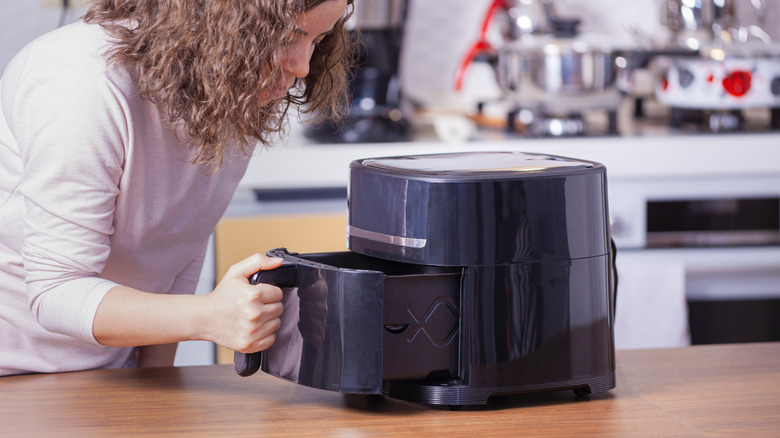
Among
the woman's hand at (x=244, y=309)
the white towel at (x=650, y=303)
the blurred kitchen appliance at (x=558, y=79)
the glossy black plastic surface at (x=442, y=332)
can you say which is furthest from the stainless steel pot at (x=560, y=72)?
the woman's hand at (x=244, y=309)

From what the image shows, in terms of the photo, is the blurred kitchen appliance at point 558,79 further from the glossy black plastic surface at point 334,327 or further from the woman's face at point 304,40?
the glossy black plastic surface at point 334,327

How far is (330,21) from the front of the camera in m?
0.86

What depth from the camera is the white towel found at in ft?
5.88

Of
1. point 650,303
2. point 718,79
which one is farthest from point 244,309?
point 718,79

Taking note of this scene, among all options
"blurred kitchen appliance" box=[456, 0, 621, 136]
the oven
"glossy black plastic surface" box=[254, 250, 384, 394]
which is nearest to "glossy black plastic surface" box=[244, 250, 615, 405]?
"glossy black plastic surface" box=[254, 250, 384, 394]

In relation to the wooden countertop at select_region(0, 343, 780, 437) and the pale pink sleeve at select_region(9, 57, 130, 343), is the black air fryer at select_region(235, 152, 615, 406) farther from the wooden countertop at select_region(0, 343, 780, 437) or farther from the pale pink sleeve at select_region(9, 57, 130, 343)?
the pale pink sleeve at select_region(9, 57, 130, 343)

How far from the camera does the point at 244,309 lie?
2.44 ft

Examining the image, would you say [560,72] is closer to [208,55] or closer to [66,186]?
[208,55]

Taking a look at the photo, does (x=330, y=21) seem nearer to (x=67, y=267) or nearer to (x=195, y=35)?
(x=195, y=35)

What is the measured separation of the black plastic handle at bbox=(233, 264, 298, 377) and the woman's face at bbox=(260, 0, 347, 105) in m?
0.20

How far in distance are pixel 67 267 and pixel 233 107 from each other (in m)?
0.21

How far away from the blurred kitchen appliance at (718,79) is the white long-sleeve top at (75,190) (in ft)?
4.17

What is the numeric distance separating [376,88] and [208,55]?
1.17 m

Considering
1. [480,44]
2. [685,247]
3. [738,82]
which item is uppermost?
[480,44]
